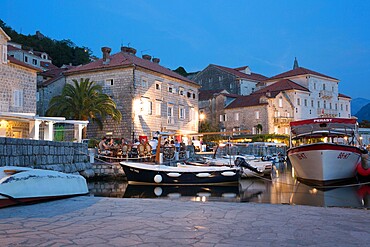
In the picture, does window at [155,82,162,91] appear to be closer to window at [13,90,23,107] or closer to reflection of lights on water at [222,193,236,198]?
window at [13,90,23,107]

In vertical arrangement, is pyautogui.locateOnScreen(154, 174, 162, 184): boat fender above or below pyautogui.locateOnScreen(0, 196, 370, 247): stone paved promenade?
below

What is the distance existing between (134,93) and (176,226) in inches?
1136

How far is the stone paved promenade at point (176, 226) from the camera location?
4.82 metres

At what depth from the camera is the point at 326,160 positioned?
18.1 meters

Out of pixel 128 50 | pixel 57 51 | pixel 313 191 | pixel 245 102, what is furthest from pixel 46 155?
pixel 57 51

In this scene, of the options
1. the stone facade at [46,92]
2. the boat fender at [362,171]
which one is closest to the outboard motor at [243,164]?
the boat fender at [362,171]

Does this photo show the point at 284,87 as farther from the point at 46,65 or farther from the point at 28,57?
the point at 28,57

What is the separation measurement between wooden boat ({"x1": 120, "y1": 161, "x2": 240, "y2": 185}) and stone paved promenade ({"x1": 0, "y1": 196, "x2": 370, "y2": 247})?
10.9 meters

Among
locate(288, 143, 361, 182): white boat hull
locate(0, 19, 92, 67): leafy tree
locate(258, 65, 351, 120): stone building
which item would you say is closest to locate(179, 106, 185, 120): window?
locate(288, 143, 361, 182): white boat hull

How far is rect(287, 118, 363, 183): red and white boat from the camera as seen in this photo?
18.1 metres

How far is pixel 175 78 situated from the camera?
39969mm

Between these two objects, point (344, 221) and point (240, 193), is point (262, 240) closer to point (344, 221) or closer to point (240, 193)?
point (344, 221)

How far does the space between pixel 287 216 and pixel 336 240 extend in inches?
84.7

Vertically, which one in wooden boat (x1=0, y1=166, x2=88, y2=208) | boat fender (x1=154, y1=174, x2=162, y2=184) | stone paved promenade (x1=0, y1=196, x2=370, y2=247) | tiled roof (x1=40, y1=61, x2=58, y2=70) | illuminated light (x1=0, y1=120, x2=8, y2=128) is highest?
tiled roof (x1=40, y1=61, x2=58, y2=70)
